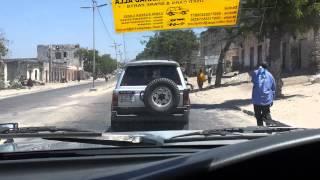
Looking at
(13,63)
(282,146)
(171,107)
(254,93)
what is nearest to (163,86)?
(171,107)

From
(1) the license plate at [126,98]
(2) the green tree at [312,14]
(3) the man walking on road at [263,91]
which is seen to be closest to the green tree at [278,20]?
(2) the green tree at [312,14]

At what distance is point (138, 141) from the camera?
3908 mm

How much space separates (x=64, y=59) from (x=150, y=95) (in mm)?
146001

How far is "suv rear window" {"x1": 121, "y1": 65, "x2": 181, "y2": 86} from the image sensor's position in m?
15.2

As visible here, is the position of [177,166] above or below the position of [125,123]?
above

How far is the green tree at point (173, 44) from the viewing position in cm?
8915

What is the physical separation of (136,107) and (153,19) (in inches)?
615

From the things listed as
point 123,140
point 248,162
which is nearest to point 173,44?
point 123,140

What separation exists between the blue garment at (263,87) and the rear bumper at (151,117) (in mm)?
1888

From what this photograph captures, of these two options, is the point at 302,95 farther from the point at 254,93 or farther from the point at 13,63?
the point at 13,63

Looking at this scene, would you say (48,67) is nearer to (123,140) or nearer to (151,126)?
(151,126)

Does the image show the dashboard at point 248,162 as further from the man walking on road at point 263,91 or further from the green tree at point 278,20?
the green tree at point 278,20

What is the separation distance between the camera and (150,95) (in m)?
14.4

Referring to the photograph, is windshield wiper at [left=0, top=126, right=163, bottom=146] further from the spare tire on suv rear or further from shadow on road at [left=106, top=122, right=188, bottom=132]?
shadow on road at [left=106, top=122, right=188, bottom=132]
